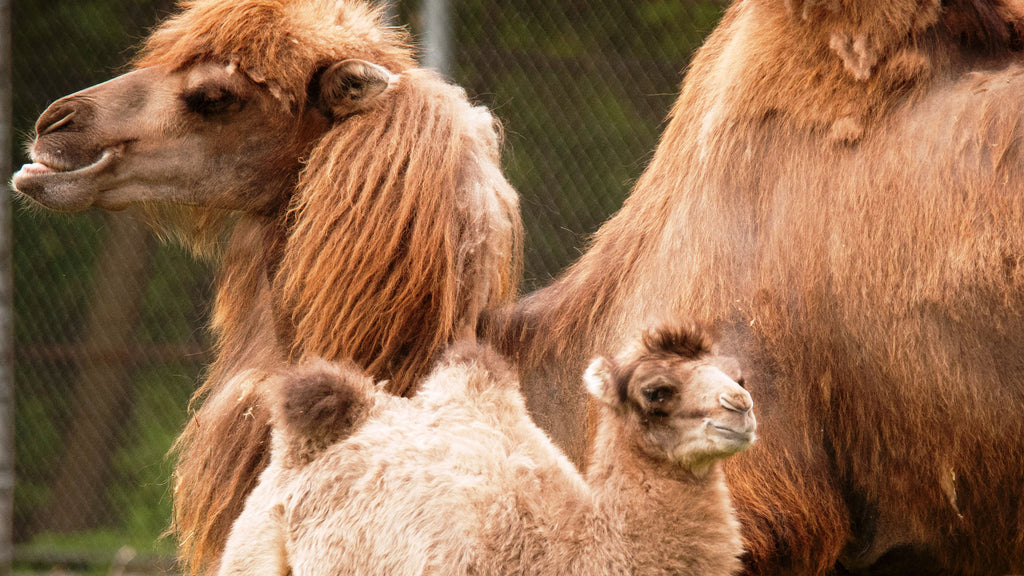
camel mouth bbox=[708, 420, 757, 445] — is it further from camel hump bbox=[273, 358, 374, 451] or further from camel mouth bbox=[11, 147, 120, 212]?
camel mouth bbox=[11, 147, 120, 212]

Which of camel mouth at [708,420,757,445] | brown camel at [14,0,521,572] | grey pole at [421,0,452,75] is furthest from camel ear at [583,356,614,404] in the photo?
grey pole at [421,0,452,75]

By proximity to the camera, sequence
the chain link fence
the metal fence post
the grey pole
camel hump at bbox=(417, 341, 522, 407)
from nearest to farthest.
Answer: camel hump at bbox=(417, 341, 522, 407) → the grey pole → the metal fence post → the chain link fence

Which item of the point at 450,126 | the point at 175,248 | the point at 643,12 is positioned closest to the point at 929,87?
the point at 450,126

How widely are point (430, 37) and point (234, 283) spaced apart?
6.79 ft

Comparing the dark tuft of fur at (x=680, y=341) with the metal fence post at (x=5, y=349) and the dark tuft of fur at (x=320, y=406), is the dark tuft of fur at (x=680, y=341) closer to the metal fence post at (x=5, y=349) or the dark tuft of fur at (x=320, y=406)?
the dark tuft of fur at (x=320, y=406)

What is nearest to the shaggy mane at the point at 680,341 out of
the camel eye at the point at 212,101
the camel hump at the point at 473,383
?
the camel hump at the point at 473,383

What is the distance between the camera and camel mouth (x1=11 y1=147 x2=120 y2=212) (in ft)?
10.1

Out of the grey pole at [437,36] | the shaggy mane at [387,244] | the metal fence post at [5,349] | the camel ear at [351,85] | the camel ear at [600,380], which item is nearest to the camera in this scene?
the camel ear at [600,380]

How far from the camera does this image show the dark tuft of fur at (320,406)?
239cm

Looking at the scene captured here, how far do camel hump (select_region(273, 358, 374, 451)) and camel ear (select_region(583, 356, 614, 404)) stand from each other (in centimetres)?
49

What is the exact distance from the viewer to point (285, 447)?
245 centimetres

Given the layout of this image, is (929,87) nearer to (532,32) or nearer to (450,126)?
(450,126)

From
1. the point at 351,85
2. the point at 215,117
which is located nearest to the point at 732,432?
the point at 351,85

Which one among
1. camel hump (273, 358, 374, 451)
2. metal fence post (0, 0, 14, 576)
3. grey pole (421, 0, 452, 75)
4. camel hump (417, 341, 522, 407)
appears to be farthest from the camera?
metal fence post (0, 0, 14, 576)
